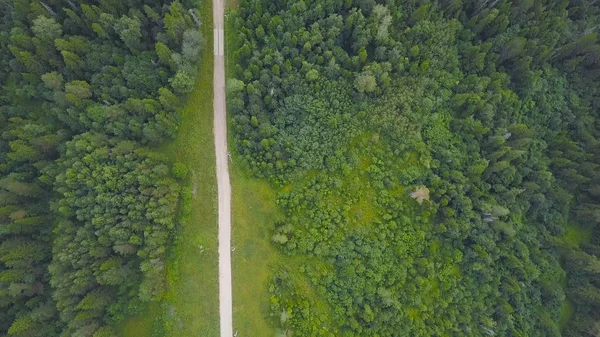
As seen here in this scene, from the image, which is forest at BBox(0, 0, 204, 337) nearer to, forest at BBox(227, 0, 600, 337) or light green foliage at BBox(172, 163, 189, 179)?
light green foliage at BBox(172, 163, 189, 179)

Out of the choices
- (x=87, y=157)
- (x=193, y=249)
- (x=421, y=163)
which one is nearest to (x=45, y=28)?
(x=87, y=157)

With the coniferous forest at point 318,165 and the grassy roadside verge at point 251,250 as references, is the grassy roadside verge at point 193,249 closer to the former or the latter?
the coniferous forest at point 318,165

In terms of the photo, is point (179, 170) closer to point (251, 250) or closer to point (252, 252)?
point (251, 250)

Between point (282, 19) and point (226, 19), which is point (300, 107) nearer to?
point (282, 19)

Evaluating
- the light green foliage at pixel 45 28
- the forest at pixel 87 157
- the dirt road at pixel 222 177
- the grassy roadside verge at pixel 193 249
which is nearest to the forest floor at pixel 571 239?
the dirt road at pixel 222 177

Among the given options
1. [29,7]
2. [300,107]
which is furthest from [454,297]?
[29,7]
